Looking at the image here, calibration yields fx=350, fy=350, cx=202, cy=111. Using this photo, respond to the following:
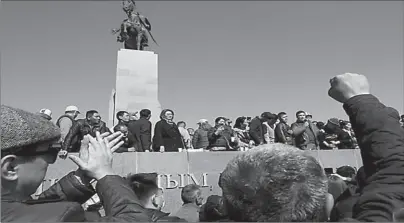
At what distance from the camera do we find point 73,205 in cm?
98

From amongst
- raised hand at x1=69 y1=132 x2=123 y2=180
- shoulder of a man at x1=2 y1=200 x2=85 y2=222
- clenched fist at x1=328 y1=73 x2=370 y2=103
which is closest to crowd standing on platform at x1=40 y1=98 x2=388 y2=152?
raised hand at x1=69 y1=132 x2=123 y2=180

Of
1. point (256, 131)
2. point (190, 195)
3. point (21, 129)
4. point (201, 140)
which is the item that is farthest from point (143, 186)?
point (256, 131)

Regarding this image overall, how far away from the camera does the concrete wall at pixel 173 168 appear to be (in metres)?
6.23

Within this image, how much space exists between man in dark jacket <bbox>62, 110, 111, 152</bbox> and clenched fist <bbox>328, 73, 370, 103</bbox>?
5.43 meters

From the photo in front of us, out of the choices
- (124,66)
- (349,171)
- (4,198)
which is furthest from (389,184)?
(124,66)

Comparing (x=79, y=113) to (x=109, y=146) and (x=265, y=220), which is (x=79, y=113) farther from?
(x=265, y=220)

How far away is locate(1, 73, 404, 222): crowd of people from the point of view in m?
0.96

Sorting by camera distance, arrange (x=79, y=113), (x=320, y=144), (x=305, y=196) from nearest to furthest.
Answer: (x=305, y=196)
(x=79, y=113)
(x=320, y=144)

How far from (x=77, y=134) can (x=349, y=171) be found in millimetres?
4780

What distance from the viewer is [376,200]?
105 cm

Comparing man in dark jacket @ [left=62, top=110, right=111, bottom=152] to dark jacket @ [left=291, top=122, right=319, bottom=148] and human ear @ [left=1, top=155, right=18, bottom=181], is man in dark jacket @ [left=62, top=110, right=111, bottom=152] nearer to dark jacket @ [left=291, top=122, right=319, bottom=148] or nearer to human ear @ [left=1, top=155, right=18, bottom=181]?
dark jacket @ [left=291, top=122, right=319, bottom=148]

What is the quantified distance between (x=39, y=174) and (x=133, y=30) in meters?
12.9

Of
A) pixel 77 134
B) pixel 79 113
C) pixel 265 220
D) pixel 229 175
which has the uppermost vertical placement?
pixel 79 113

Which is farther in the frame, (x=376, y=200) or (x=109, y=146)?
(x=109, y=146)
